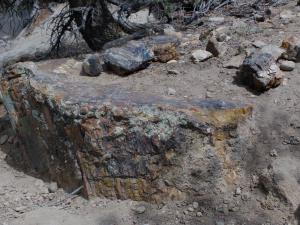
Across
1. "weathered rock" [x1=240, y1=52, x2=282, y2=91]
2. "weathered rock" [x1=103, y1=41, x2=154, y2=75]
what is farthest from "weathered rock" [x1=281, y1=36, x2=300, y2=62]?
"weathered rock" [x1=103, y1=41, x2=154, y2=75]

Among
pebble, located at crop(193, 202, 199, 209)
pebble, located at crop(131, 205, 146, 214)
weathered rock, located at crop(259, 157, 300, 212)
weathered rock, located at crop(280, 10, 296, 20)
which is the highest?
weathered rock, located at crop(280, 10, 296, 20)

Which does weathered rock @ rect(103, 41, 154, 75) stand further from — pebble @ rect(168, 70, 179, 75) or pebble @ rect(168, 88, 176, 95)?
pebble @ rect(168, 88, 176, 95)

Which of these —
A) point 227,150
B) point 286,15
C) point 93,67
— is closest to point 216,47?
point 286,15

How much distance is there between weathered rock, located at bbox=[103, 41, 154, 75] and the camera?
365 centimetres

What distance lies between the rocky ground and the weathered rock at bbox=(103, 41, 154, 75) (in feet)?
0.18

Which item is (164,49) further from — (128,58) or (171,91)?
(171,91)

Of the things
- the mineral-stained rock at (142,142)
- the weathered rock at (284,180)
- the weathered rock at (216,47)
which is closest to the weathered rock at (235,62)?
the weathered rock at (216,47)

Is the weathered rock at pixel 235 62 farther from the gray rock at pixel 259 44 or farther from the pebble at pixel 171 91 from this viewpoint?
the pebble at pixel 171 91

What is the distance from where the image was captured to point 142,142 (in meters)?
2.94

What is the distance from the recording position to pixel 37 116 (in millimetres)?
3471

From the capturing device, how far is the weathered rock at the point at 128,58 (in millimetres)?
3646

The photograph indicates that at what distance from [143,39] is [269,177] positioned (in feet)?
5.74

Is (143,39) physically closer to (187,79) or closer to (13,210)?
(187,79)

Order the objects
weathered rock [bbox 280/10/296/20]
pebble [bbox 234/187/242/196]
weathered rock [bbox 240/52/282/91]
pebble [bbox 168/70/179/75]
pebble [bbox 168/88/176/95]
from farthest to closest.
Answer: weathered rock [bbox 280/10/296/20] → pebble [bbox 168/70/179/75] → pebble [bbox 168/88/176/95] → weathered rock [bbox 240/52/282/91] → pebble [bbox 234/187/242/196]
